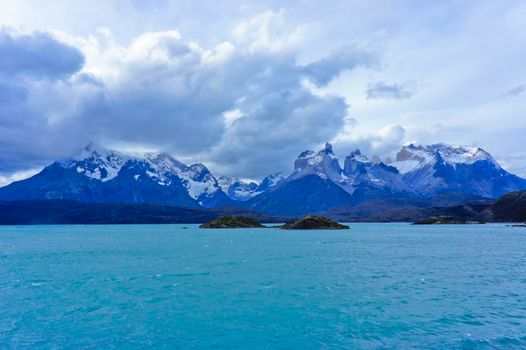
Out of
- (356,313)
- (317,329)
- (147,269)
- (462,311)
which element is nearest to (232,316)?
(317,329)

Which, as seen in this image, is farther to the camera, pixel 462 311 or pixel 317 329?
pixel 462 311

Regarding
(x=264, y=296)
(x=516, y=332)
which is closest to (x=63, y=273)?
(x=264, y=296)

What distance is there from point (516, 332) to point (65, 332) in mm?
37931

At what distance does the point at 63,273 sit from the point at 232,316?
46428mm

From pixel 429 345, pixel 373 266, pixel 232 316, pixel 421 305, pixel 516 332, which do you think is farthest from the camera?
pixel 373 266

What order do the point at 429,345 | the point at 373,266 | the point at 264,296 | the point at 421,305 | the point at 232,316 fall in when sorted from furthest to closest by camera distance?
the point at 373,266, the point at 264,296, the point at 421,305, the point at 232,316, the point at 429,345

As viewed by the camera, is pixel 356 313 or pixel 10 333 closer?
pixel 10 333

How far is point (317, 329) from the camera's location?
36.0 metres

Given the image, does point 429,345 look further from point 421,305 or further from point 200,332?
point 200,332

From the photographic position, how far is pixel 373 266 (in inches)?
3091

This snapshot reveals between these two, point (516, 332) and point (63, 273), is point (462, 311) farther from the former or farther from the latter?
point (63, 273)

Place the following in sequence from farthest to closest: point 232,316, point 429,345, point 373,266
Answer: point 373,266 < point 232,316 < point 429,345

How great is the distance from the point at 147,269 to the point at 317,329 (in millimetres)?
49424

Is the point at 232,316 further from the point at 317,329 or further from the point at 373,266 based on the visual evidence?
the point at 373,266
